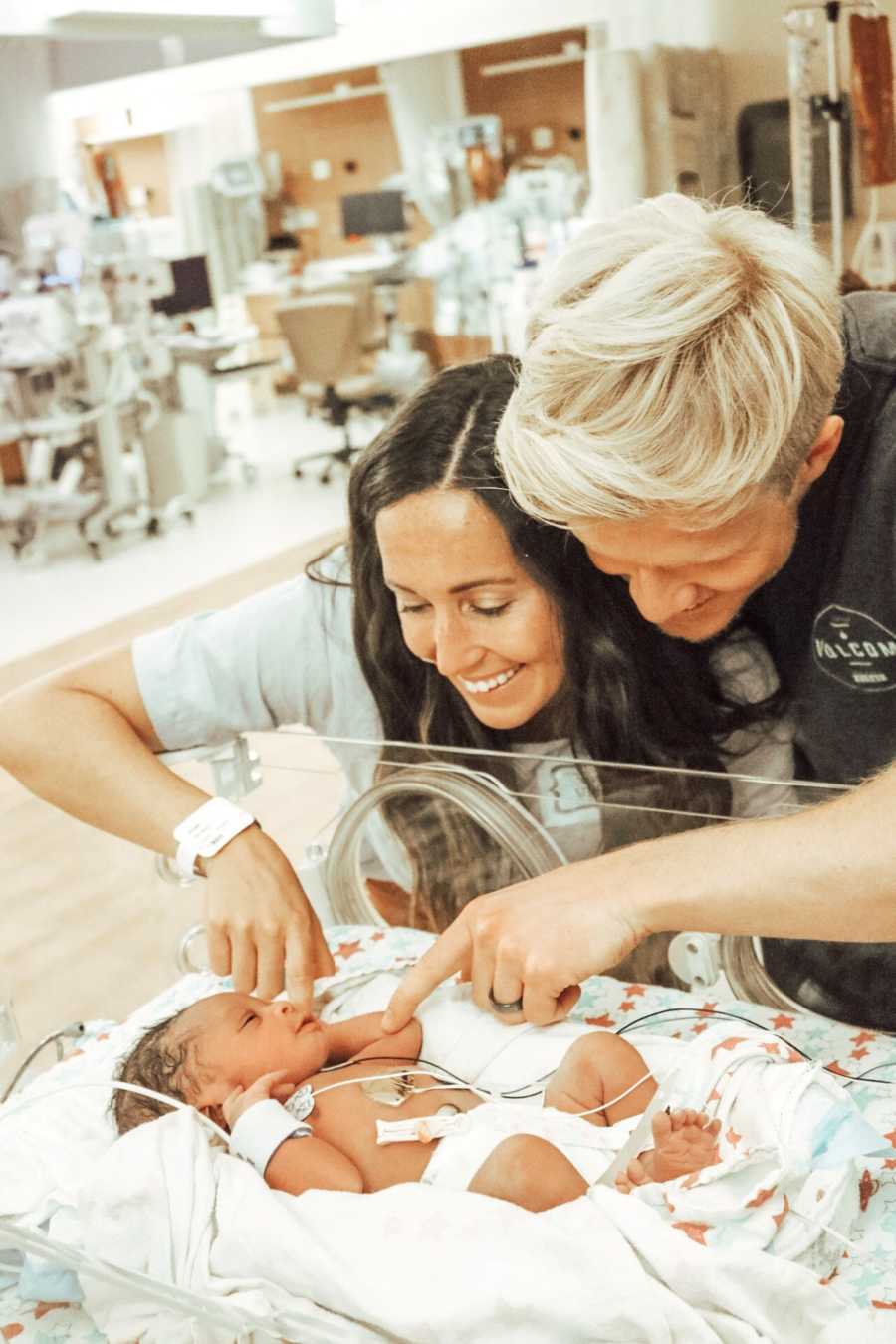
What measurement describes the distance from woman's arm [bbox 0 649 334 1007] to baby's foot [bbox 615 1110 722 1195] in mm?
431

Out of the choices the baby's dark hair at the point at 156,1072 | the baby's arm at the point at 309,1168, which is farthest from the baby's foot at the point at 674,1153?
the baby's dark hair at the point at 156,1072

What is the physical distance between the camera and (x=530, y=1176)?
3.65ft

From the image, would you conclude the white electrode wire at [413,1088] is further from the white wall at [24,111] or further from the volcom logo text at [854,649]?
the white wall at [24,111]

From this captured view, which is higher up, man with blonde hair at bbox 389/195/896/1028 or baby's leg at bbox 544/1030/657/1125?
man with blonde hair at bbox 389/195/896/1028

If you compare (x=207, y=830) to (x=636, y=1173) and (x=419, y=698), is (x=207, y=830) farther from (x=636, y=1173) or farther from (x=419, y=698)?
(x=636, y=1173)

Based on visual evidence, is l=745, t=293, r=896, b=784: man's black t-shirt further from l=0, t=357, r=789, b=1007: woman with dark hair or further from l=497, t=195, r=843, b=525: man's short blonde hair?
l=497, t=195, r=843, b=525: man's short blonde hair

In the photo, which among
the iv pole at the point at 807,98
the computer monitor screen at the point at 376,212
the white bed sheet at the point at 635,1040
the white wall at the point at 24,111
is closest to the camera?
the white bed sheet at the point at 635,1040

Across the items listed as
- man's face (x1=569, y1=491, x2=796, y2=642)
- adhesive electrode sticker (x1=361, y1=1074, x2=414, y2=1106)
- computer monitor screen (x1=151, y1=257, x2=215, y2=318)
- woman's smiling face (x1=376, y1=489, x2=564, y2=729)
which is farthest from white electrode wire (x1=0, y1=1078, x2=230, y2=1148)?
computer monitor screen (x1=151, y1=257, x2=215, y2=318)

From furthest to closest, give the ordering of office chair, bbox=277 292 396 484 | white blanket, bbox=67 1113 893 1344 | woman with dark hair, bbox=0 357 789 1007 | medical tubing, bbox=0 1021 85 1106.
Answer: office chair, bbox=277 292 396 484 < medical tubing, bbox=0 1021 85 1106 < woman with dark hair, bbox=0 357 789 1007 < white blanket, bbox=67 1113 893 1344

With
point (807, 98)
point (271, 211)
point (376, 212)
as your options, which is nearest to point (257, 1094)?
point (807, 98)

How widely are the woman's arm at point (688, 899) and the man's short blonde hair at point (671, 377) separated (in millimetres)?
290

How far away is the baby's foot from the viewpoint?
3.59 feet

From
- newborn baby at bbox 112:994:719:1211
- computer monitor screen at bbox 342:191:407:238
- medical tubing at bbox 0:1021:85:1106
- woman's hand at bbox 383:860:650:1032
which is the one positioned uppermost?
computer monitor screen at bbox 342:191:407:238

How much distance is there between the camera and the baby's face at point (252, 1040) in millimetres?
1323
